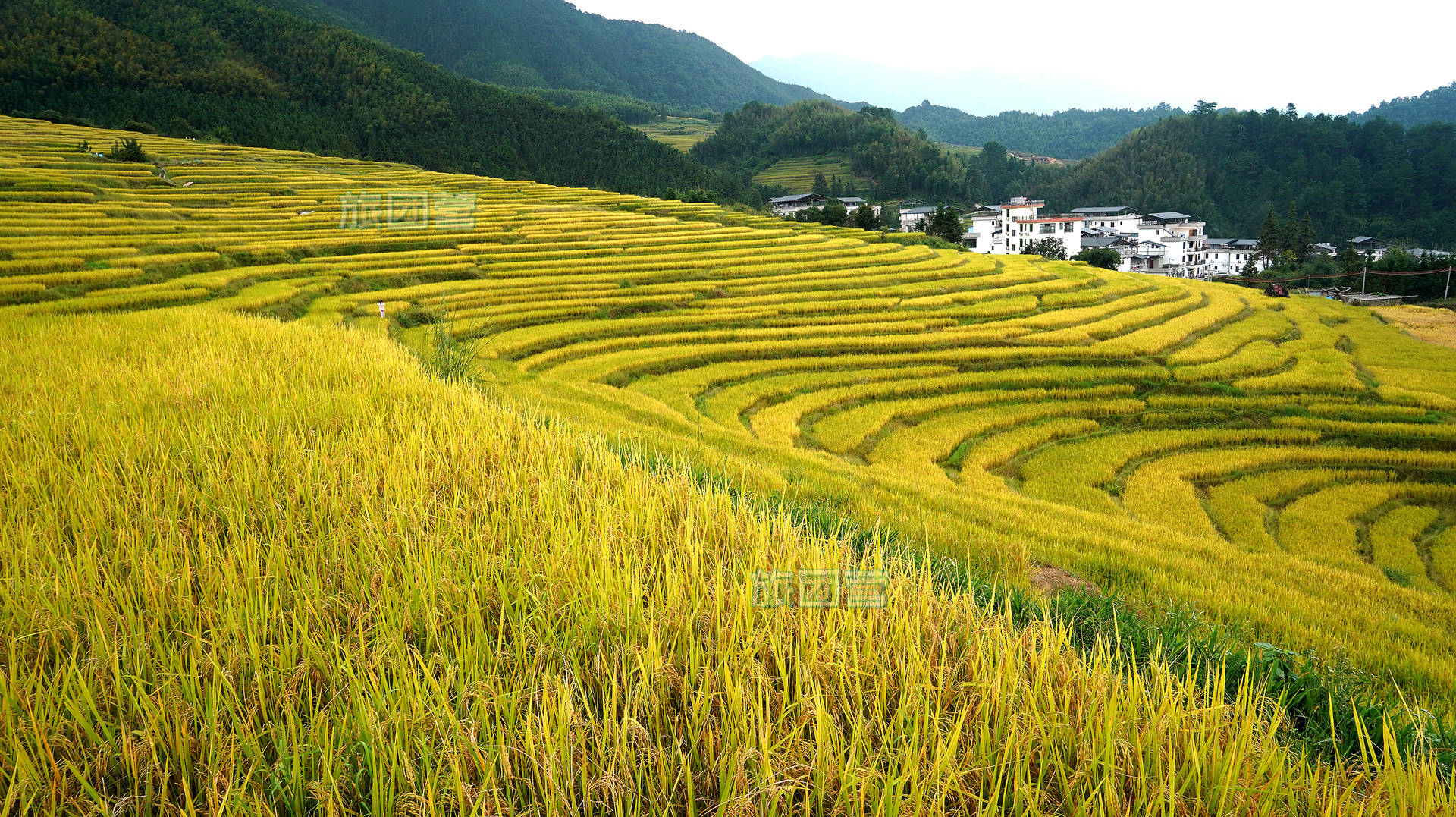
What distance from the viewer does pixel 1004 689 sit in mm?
1672

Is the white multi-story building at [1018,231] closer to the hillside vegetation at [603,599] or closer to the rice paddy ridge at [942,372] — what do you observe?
the rice paddy ridge at [942,372]

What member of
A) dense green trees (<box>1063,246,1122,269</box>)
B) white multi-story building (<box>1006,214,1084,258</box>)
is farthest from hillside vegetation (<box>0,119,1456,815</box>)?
white multi-story building (<box>1006,214,1084,258</box>)

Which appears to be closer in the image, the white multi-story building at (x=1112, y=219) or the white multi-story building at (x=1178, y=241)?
the white multi-story building at (x=1178, y=241)

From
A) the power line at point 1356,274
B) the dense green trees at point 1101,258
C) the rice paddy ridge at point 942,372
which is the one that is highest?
the dense green trees at point 1101,258

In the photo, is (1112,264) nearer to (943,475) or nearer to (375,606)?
(943,475)

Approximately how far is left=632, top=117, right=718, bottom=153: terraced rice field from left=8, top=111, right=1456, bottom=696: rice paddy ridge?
8036 cm

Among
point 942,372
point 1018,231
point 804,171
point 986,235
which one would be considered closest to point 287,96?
point 804,171

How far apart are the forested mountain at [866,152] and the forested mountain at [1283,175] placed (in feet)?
35.9

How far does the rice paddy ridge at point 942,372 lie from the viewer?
5477 mm

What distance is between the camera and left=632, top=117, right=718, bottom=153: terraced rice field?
105312 millimetres

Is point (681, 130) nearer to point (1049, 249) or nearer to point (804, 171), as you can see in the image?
point (804, 171)

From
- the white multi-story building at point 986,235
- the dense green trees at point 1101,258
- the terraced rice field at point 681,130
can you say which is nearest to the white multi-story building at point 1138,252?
the white multi-story building at point 986,235

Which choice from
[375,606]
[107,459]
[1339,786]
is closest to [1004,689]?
[1339,786]

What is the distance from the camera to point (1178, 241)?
64938 mm
